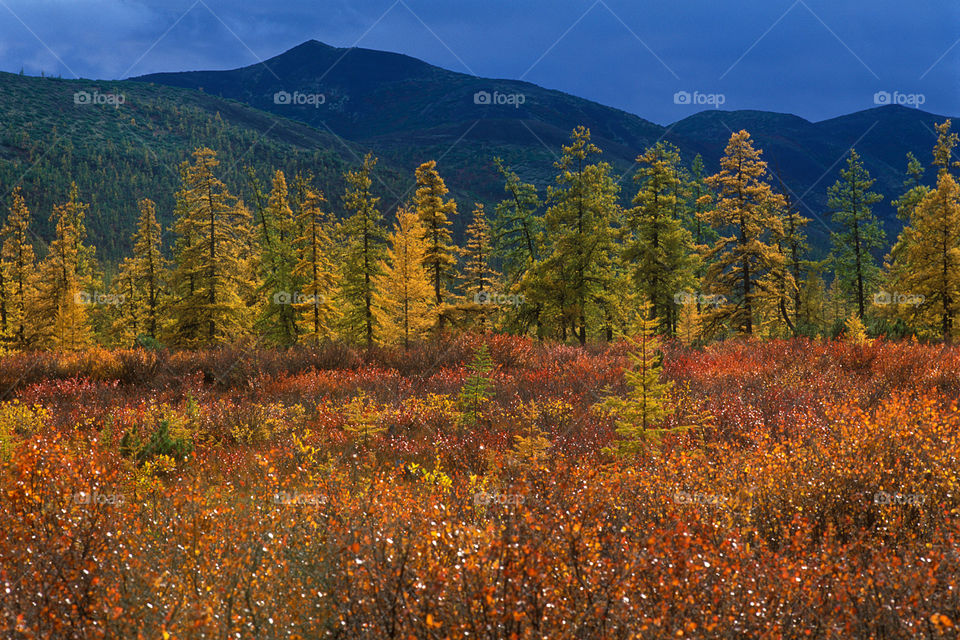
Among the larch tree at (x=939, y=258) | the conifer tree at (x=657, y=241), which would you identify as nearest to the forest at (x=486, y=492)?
the larch tree at (x=939, y=258)

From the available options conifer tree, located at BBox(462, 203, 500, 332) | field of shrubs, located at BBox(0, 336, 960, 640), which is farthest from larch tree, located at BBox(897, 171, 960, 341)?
conifer tree, located at BBox(462, 203, 500, 332)

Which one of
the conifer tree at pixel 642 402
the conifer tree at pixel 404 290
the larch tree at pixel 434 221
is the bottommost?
the conifer tree at pixel 642 402

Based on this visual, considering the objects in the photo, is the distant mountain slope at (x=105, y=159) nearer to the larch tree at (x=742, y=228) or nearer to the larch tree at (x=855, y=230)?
the larch tree at (x=742, y=228)

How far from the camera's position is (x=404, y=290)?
23641 millimetres

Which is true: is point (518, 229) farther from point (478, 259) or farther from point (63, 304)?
point (63, 304)

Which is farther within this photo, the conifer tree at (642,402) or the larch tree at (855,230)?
the larch tree at (855,230)

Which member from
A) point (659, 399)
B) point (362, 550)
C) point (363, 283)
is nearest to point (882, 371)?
point (659, 399)

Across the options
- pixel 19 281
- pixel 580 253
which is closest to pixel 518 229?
pixel 580 253

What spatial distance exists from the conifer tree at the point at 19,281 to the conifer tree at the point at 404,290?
951 inches

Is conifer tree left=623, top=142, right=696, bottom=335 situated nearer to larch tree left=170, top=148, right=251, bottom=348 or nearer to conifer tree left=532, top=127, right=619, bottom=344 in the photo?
conifer tree left=532, top=127, right=619, bottom=344

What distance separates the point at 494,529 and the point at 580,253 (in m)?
22.1

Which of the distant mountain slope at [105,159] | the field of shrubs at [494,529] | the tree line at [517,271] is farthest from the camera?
the distant mountain slope at [105,159]

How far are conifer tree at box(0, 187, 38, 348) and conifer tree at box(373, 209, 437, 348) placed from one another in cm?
2417

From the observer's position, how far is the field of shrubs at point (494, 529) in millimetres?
3096
